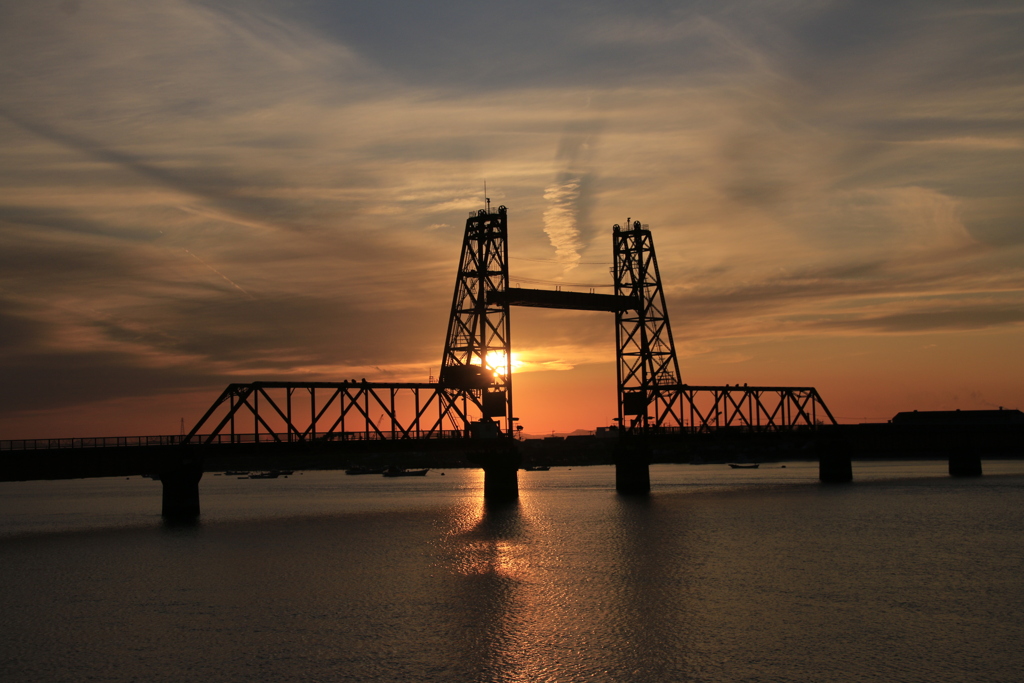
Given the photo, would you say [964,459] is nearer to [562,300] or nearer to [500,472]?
[562,300]

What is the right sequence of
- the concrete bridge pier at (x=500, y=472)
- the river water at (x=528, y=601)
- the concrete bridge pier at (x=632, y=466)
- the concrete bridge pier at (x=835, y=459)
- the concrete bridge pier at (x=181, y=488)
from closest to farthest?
1. the river water at (x=528, y=601)
2. the concrete bridge pier at (x=181, y=488)
3. the concrete bridge pier at (x=500, y=472)
4. the concrete bridge pier at (x=632, y=466)
5. the concrete bridge pier at (x=835, y=459)

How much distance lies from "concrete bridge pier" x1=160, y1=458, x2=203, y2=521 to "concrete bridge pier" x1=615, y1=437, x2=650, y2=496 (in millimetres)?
51805

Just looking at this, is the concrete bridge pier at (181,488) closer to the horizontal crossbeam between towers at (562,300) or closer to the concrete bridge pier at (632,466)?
the horizontal crossbeam between towers at (562,300)

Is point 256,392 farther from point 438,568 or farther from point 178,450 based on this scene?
point 438,568

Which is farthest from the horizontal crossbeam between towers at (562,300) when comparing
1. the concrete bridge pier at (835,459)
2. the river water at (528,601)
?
the concrete bridge pier at (835,459)

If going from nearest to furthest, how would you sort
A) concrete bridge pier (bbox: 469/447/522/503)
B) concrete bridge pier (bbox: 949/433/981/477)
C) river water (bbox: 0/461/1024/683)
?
river water (bbox: 0/461/1024/683) < concrete bridge pier (bbox: 469/447/522/503) < concrete bridge pier (bbox: 949/433/981/477)

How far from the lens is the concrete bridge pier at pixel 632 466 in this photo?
110m

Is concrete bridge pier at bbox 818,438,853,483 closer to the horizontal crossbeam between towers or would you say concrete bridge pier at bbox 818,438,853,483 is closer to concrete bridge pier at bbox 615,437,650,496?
concrete bridge pier at bbox 615,437,650,496

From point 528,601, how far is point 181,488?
50.0 meters

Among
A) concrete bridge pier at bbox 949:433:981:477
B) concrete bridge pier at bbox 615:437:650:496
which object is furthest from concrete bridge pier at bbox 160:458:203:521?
concrete bridge pier at bbox 949:433:981:477

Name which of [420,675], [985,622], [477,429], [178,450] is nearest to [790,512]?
[477,429]

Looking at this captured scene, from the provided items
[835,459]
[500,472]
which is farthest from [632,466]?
[835,459]

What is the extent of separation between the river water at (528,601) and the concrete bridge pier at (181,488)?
20.1ft

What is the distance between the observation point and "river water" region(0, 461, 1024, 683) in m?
29.4
